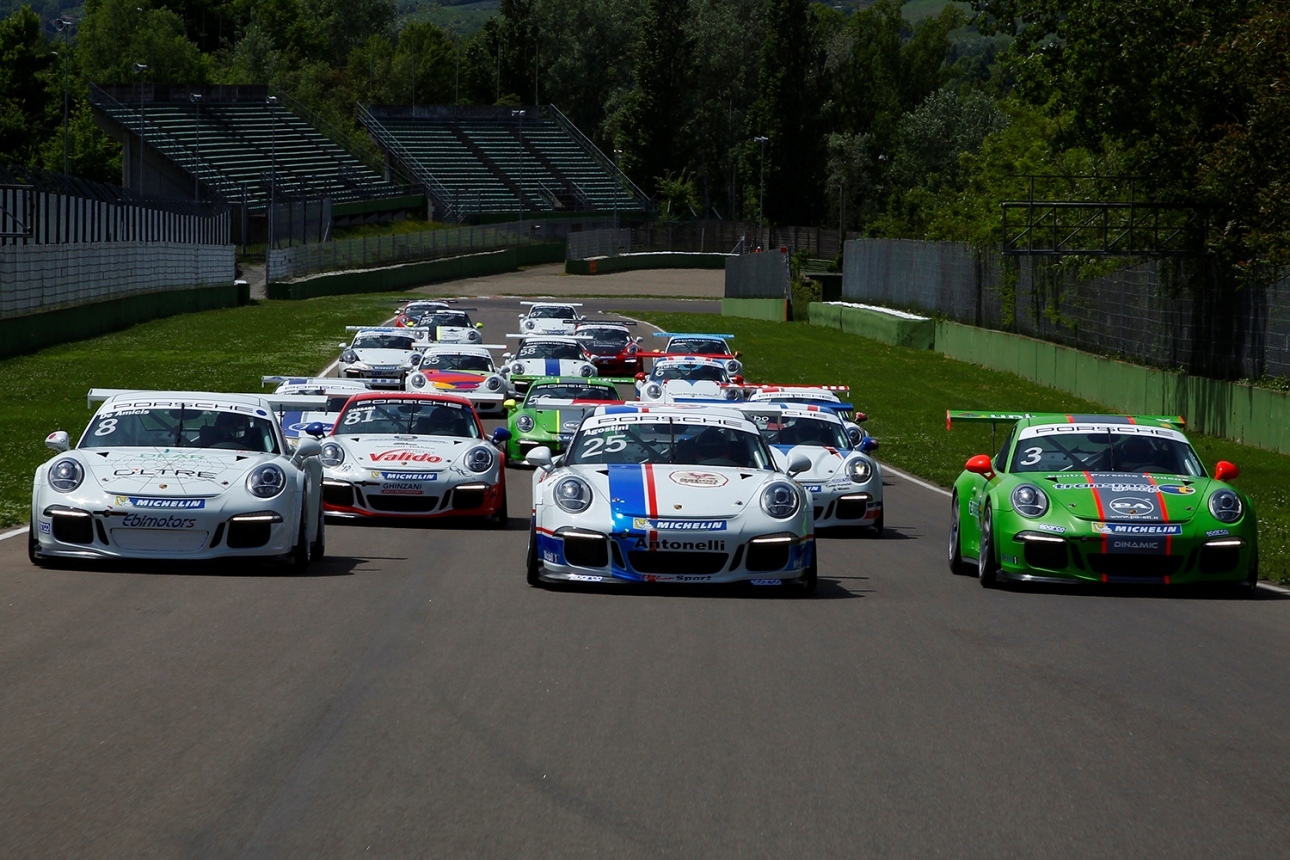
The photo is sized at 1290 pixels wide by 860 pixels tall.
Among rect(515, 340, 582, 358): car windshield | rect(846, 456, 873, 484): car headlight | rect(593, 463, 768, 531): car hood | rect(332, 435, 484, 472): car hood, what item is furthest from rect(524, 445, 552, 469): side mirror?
rect(515, 340, 582, 358): car windshield

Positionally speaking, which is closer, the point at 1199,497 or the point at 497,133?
the point at 1199,497

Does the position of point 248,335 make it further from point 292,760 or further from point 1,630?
point 292,760

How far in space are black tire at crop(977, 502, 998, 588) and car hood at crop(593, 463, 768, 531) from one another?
1645mm

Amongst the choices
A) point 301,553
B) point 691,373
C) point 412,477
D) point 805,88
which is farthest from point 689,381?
point 805,88

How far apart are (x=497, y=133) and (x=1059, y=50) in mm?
91186

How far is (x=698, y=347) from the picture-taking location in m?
40.5

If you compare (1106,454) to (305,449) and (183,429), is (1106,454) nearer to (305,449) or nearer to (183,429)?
(305,449)

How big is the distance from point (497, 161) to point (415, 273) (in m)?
25.5

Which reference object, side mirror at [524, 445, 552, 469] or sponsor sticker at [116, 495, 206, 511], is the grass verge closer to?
side mirror at [524, 445, 552, 469]

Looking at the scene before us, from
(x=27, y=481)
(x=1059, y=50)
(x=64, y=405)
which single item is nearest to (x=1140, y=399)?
(x=1059, y=50)

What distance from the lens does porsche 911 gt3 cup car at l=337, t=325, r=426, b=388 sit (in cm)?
3441

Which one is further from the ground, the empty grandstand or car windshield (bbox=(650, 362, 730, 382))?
the empty grandstand

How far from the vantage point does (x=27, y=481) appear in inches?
778

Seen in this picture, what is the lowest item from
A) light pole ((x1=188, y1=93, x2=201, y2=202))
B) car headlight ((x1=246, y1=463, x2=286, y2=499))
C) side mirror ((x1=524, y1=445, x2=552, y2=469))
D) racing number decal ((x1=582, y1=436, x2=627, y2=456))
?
car headlight ((x1=246, y1=463, x2=286, y2=499))
